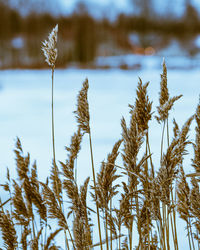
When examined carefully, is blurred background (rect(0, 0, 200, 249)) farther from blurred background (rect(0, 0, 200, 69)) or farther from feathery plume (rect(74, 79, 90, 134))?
feathery plume (rect(74, 79, 90, 134))

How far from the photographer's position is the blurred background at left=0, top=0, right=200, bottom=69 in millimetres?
20922

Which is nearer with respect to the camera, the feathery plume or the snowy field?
the feathery plume

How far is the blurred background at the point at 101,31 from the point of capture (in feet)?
68.6

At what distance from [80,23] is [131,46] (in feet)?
13.0

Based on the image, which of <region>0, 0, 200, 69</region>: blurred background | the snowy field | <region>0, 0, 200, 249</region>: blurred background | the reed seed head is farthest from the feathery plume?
<region>0, 0, 200, 69</region>: blurred background

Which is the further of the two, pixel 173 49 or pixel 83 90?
pixel 173 49

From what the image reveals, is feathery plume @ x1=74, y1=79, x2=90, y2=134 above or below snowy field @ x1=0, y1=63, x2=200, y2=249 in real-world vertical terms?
below

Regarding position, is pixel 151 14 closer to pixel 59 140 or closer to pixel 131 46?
pixel 131 46

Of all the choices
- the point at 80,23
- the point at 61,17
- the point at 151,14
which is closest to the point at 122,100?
the point at 80,23

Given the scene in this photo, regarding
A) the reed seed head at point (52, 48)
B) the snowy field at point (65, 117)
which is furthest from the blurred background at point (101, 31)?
the reed seed head at point (52, 48)

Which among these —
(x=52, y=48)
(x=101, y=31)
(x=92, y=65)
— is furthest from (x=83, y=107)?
(x=101, y=31)

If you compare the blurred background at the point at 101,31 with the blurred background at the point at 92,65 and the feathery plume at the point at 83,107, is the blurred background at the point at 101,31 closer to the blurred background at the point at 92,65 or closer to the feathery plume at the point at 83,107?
the blurred background at the point at 92,65

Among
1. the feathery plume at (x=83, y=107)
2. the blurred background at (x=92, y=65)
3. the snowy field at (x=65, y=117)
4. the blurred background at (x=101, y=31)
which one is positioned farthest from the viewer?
the blurred background at (x=101, y=31)

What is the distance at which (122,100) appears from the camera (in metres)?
8.42
